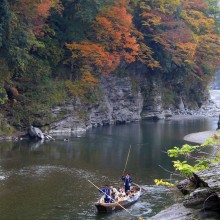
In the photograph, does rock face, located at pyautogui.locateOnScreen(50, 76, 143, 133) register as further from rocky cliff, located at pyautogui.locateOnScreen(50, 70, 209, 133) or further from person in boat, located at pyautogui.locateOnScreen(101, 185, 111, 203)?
person in boat, located at pyautogui.locateOnScreen(101, 185, 111, 203)

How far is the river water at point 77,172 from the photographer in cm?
2256

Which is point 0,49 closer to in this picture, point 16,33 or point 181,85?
point 16,33

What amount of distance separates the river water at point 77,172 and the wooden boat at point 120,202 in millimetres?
344

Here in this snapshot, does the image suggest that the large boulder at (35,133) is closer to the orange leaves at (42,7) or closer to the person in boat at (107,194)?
the orange leaves at (42,7)

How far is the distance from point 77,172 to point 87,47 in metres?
23.9

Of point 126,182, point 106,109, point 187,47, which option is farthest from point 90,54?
point 126,182

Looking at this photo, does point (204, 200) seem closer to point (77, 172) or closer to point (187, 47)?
point (77, 172)

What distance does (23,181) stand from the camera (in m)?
27.5

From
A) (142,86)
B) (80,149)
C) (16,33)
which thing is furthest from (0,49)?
(142,86)

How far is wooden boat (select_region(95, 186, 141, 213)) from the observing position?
22328mm

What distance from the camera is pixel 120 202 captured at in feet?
77.6

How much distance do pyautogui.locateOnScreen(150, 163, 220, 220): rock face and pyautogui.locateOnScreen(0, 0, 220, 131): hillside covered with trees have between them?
33.4 m

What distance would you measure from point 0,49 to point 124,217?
2593 centimetres

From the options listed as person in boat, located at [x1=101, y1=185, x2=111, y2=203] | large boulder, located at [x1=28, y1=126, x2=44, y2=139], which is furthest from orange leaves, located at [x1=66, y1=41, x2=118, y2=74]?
person in boat, located at [x1=101, y1=185, x2=111, y2=203]
